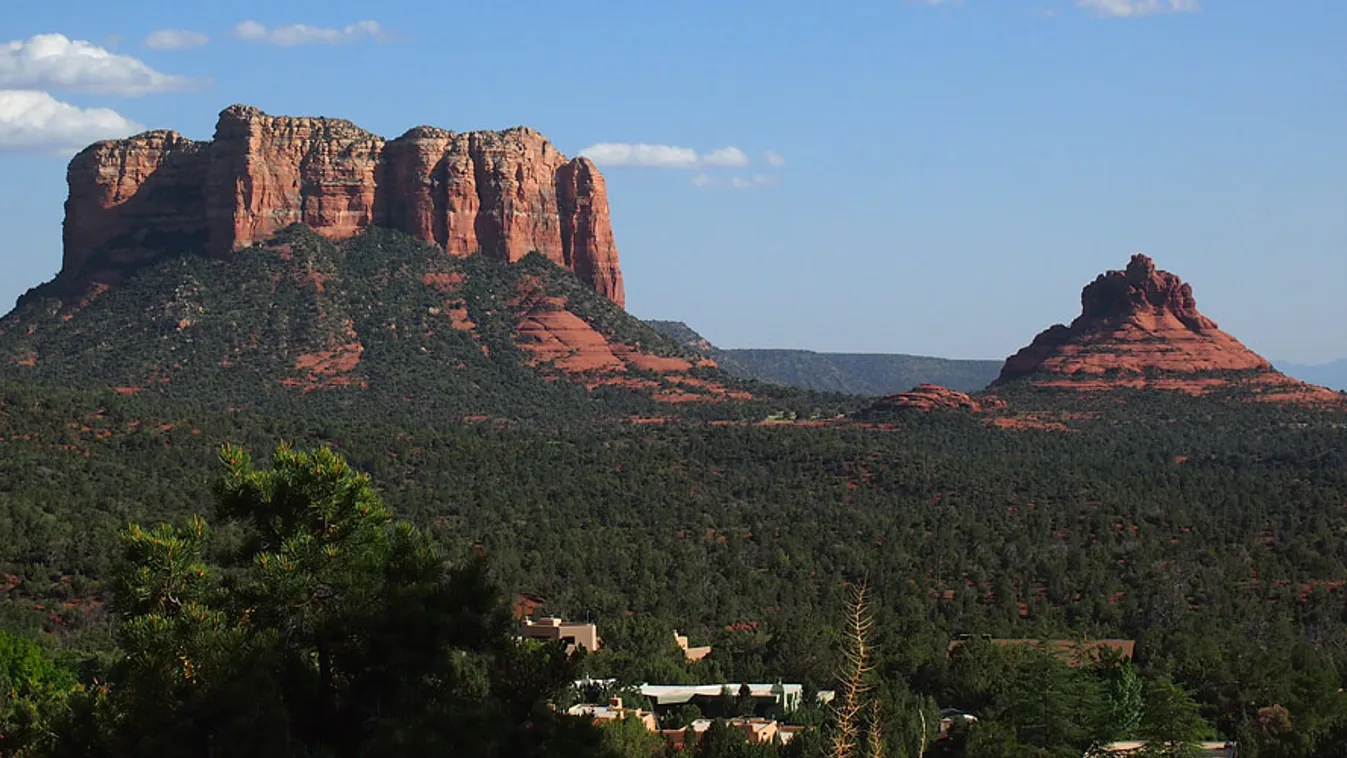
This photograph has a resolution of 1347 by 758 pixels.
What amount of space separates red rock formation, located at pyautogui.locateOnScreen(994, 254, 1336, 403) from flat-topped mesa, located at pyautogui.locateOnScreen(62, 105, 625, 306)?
124 feet

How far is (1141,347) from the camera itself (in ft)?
451

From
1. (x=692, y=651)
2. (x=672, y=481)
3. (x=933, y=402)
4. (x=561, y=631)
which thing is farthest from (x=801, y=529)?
(x=933, y=402)

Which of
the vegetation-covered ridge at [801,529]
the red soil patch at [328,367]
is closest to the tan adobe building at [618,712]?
Answer: the vegetation-covered ridge at [801,529]

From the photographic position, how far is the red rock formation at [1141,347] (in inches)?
5256

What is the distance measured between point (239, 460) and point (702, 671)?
3052cm

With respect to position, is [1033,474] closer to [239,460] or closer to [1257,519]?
[1257,519]

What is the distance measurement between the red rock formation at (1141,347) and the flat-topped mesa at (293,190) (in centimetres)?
3788

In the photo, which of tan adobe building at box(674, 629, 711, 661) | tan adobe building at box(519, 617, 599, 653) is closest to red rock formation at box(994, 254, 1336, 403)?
tan adobe building at box(674, 629, 711, 661)

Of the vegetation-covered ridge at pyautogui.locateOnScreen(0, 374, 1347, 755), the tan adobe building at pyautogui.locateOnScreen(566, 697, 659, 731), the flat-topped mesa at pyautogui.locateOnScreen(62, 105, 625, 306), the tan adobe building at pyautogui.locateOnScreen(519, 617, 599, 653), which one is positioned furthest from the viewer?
the flat-topped mesa at pyautogui.locateOnScreen(62, 105, 625, 306)

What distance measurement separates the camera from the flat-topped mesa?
133125mm

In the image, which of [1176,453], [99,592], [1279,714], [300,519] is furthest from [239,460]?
[1176,453]

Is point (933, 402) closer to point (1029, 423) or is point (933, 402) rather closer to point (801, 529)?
point (1029, 423)

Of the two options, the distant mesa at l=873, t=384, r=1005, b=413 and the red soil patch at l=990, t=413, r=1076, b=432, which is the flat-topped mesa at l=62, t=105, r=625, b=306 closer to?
the distant mesa at l=873, t=384, r=1005, b=413

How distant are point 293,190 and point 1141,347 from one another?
60141 millimetres
